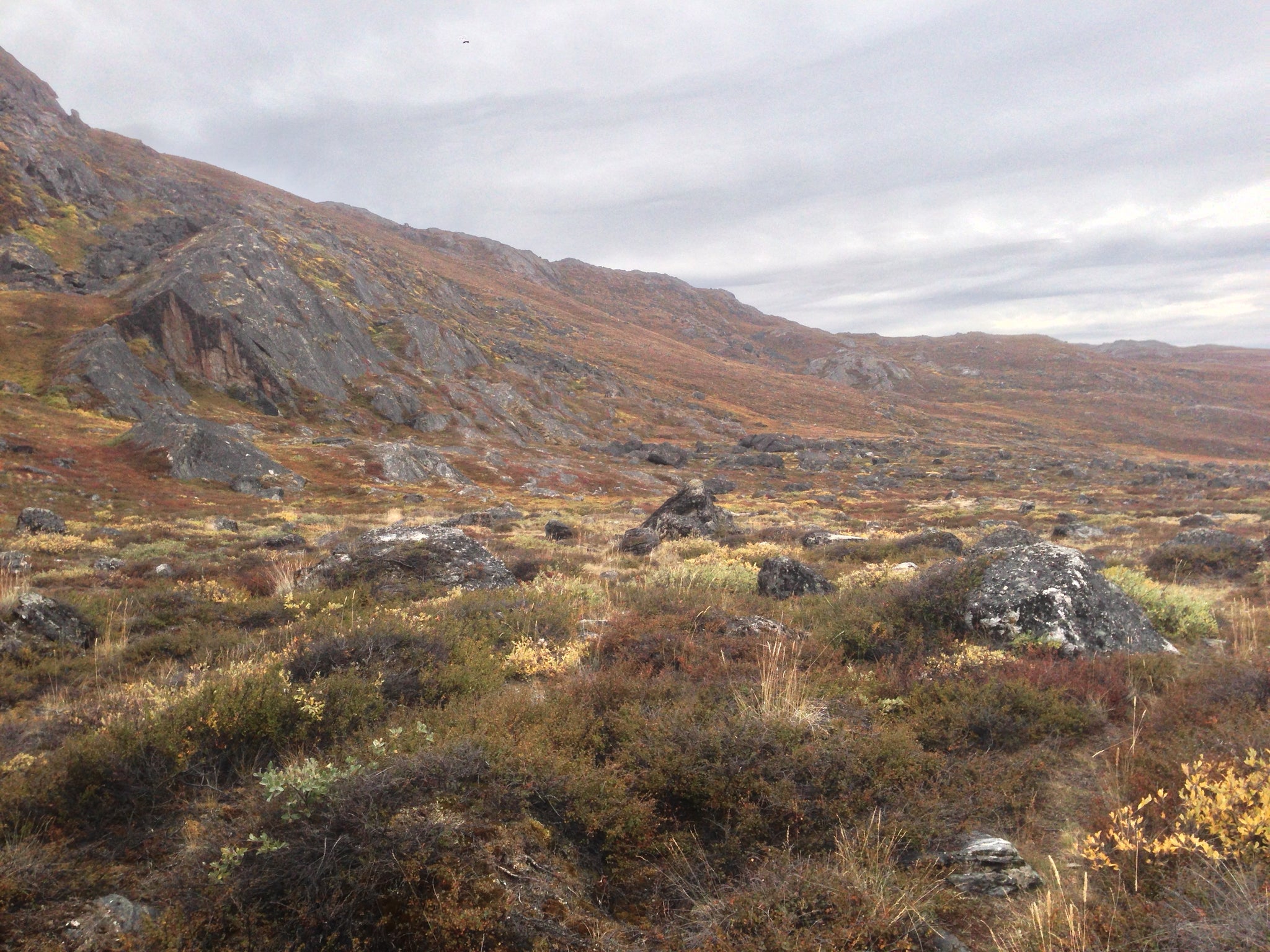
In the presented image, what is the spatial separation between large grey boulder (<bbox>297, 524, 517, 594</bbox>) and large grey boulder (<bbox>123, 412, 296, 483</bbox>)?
28.5 metres

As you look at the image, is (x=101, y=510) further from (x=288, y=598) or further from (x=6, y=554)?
(x=288, y=598)

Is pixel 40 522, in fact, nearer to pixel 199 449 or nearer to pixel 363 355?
pixel 199 449

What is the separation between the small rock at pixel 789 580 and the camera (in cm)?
980

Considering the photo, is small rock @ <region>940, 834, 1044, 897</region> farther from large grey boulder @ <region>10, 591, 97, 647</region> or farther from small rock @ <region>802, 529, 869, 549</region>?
small rock @ <region>802, 529, 869, 549</region>

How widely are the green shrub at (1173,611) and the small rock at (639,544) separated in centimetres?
965

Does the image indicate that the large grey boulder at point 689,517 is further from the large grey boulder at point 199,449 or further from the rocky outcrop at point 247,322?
the rocky outcrop at point 247,322

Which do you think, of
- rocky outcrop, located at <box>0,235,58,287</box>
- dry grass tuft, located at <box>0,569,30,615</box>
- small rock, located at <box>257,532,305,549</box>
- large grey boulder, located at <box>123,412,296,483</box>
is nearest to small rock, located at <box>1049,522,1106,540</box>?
small rock, located at <box>257,532,305,549</box>

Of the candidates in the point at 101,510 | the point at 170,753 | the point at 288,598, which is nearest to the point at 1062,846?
the point at 170,753

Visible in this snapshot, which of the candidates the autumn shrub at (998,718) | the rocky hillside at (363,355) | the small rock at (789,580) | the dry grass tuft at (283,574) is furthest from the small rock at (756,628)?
the rocky hillside at (363,355)

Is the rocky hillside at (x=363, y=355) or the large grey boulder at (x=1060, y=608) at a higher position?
the rocky hillside at (x=363, y=355)

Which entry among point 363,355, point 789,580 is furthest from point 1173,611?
point 363,355

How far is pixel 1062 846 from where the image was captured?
11.8ft

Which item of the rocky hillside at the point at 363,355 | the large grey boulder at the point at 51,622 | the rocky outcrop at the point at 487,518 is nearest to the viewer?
the large grey boulder at the point at 51,622

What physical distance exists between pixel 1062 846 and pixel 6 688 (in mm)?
8675
